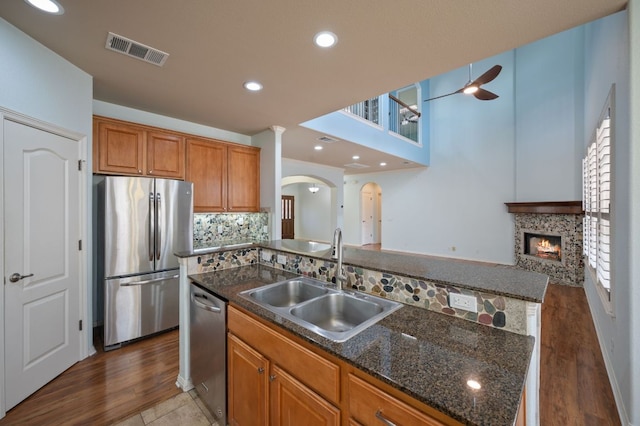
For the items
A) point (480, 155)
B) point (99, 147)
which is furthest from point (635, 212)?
point (480, 155)

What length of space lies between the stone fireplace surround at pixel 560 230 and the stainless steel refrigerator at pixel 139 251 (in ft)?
22.0

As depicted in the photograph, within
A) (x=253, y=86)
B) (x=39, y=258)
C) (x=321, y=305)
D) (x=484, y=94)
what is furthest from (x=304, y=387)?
(x=484, y=94)

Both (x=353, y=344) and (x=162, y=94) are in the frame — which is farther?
(x=162, y=94)

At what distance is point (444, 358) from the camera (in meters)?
0.95

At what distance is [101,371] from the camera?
2324mm

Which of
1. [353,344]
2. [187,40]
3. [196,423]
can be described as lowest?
[196,423]

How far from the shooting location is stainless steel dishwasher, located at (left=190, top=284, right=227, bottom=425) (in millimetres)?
1673

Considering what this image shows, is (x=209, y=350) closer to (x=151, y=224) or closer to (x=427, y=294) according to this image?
(x=427, y=294)

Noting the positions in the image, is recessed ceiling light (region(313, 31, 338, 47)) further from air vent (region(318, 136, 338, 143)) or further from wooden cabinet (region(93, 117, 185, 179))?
air vent (region(318, 136, 338, 143))

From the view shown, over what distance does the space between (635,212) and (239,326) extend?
249 centimetres

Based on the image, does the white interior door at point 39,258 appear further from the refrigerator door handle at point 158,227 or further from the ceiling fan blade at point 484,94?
the ceiling fan blade at point 484,94

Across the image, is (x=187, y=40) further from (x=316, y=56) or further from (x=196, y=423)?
(x=196, y=423)

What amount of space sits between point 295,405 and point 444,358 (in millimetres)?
710

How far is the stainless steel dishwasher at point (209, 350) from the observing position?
167 centimetres
